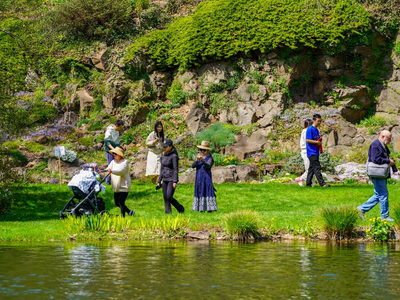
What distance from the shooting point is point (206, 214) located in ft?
45.2

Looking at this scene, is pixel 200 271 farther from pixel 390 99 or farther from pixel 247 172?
pixel 390 99

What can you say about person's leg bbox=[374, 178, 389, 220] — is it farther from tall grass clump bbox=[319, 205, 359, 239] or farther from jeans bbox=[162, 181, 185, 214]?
jeans bbox=[162, 181, 185, 214]

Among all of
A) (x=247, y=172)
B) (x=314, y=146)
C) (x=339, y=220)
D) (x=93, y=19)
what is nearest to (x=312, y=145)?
(x=314, y=146)

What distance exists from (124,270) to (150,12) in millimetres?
27741

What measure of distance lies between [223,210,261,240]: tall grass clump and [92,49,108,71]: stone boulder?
23134 mm

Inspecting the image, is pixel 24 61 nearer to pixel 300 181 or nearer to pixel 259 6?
pixel 300 181

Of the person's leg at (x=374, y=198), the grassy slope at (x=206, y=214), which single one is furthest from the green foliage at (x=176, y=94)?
the person's leg at (x=374, y=198)

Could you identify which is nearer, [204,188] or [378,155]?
[378,155]

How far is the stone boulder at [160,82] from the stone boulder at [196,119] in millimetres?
2528

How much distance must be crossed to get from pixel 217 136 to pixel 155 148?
28.2ft

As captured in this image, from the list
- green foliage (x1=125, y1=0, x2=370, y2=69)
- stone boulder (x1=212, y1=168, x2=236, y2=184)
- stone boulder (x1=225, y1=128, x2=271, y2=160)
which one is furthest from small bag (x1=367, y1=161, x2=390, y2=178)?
green foliage (x1=125, y1=0, x2=370, y2=69)

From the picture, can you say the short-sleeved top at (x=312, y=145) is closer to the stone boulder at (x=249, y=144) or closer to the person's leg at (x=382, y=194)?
the person's leg at (x=382, y=194)

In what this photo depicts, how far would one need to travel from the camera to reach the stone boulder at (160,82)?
30.5 metres

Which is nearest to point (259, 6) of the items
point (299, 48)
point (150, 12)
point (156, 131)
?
point (299, 48)
